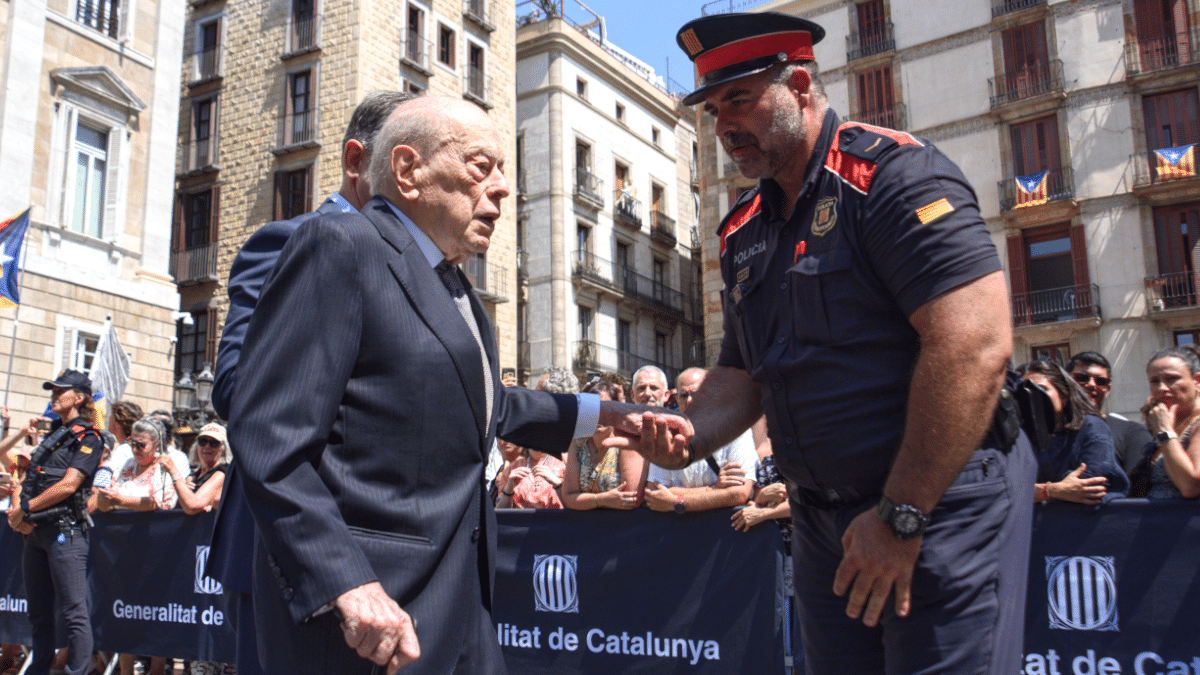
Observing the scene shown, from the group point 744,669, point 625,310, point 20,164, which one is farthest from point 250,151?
point 744,669

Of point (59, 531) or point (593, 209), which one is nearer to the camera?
point (59, 531)

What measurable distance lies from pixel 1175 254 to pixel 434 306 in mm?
26089

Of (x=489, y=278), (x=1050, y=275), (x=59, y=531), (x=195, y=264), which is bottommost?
(x=59, y=531)

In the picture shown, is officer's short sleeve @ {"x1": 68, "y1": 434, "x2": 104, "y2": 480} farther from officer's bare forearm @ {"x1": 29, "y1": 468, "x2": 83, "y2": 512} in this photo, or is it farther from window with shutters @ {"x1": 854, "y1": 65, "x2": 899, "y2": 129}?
window with shutters @ {"x1": 854, "y1": 65, "x2": 899, "y2": 129}

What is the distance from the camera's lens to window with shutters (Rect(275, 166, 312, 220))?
87.0ft

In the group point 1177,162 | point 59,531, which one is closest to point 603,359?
point 1177,162

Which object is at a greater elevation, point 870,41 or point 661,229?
point 870,41

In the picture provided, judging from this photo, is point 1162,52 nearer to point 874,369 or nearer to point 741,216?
point 741,216

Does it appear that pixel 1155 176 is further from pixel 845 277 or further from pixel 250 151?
pixel 845 277

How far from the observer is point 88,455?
742cm

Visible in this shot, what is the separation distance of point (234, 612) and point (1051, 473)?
4284 mm

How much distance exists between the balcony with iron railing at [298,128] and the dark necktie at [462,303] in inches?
994

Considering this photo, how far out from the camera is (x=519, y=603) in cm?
627

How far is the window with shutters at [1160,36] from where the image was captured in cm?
2433
